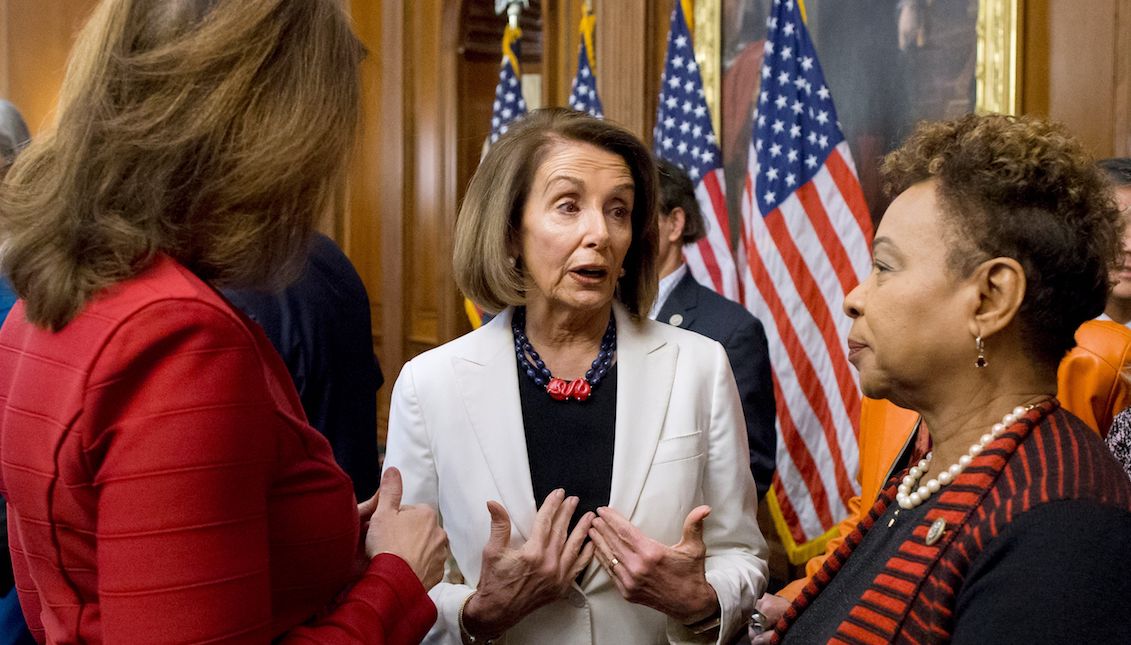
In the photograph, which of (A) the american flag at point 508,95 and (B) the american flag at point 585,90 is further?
(A) the american flag at point 508,95

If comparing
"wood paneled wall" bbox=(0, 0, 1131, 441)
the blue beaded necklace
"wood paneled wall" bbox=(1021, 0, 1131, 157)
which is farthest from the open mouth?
"wood paneled wall" bbox=(0, 0, 1131, 441)

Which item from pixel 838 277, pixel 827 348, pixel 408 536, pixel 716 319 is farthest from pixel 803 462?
pixel 408 536

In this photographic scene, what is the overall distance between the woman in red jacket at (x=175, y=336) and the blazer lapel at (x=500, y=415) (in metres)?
0.78

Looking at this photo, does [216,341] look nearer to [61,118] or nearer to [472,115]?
[61,118]

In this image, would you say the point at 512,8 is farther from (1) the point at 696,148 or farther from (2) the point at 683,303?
(2) the point at 683,303

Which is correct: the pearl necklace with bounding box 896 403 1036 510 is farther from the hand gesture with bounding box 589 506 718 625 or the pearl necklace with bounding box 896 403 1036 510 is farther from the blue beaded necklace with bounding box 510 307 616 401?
the blue beaded necklace with bounding box 510 307 616 401

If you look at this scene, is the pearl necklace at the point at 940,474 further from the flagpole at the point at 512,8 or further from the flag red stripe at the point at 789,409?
the flagpole at the point at 512,8

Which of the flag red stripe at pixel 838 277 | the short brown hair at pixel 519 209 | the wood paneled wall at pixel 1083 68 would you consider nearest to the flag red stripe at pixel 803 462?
the flag red stripe at pixel 838 277

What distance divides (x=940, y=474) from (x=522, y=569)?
31.6 inches

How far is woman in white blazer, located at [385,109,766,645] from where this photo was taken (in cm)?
193

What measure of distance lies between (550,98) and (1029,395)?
5.50 m

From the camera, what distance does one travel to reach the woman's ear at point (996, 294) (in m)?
1.35

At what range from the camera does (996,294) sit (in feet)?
4.50

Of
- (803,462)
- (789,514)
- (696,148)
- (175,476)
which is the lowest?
(789,514)
